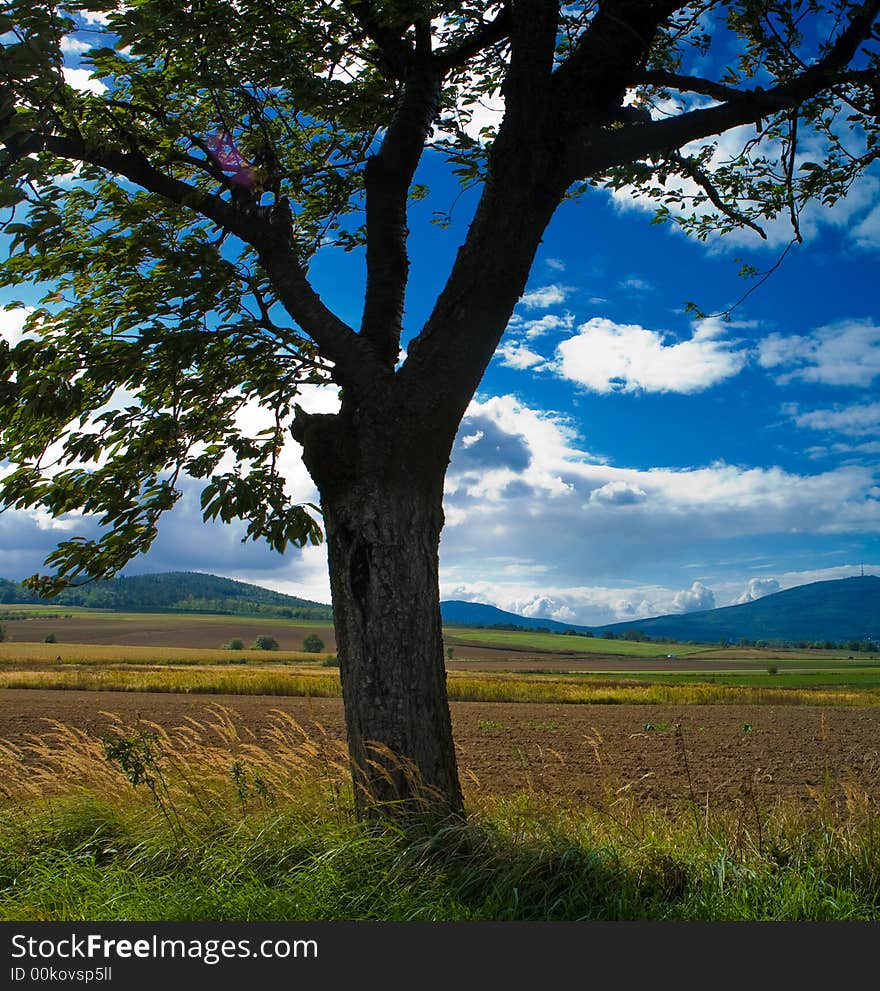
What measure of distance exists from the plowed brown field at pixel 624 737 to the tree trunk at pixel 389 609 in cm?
130

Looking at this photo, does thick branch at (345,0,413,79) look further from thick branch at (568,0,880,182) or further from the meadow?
the meadow

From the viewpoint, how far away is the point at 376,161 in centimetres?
822

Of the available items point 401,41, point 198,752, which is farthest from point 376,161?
point 198,752

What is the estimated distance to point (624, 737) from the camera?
2917 cm

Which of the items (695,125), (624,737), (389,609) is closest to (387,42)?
(695,125)

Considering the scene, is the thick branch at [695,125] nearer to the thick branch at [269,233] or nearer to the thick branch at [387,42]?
the thick branch at [387,42]

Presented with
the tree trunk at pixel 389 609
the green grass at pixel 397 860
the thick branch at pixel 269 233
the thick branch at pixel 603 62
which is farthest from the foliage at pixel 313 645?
the thick branch at pixel 603 62

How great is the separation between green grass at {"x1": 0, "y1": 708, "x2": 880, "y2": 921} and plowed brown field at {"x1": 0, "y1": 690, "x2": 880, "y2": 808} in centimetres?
56

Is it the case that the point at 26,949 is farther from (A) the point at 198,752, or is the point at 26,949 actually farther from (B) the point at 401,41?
(B) the point at 401,41

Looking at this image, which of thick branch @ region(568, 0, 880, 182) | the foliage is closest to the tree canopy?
thick branch @ region(568, 0, 880, 182)

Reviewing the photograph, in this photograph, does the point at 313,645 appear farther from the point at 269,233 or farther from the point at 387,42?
the point at 387,42

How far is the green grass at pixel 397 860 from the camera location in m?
4.88

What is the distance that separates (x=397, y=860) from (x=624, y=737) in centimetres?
2586

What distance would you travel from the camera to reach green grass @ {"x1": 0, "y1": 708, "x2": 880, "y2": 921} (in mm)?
4879
